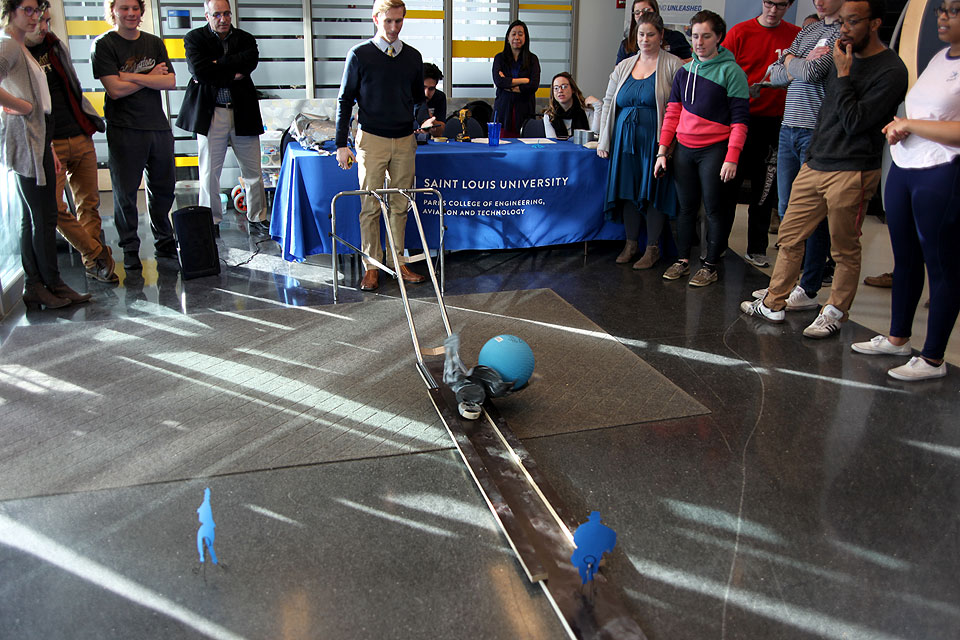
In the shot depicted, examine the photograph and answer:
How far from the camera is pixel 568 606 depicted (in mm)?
1926

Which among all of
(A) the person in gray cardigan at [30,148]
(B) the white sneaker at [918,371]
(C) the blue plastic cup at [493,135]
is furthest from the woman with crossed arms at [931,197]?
(A) the person in gray cardigan at [30,148]

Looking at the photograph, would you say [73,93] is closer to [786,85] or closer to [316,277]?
[316,277]

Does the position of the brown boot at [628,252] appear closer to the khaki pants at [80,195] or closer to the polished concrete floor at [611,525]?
the polished concrete floor at [611,525]

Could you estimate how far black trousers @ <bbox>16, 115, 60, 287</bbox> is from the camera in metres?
3.92

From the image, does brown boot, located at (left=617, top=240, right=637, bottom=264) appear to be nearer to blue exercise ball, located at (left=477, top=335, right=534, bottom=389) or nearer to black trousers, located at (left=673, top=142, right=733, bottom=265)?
black trousers, located at (left=673, top=142, right=733, bottom=265)

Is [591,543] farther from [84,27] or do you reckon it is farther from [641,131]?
[84,27]

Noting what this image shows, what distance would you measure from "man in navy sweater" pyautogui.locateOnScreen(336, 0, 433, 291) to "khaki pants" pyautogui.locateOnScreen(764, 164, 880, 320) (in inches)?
80.7

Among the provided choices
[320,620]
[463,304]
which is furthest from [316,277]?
[320,620]

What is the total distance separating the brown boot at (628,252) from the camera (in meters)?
5.27

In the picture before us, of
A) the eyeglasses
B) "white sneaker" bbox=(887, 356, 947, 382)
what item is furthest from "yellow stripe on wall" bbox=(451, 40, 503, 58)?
"white sneaker" bbox=(887, 356, 947, 382)

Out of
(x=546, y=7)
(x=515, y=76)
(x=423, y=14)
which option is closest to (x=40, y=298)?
(x=515, y=76)

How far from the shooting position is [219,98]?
5.45 meters

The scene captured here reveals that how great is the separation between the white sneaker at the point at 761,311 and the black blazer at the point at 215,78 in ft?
12.0

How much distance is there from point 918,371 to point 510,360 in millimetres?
1887
